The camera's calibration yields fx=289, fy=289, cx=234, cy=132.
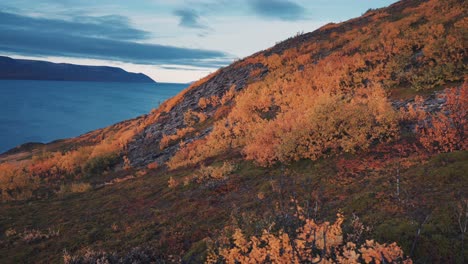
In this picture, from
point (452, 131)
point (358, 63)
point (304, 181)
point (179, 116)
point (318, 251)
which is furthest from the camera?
point (179, 116)

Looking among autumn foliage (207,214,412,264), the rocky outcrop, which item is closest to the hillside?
autumn foliage (207,214,412,264)

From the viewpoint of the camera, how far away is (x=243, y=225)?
912 cm

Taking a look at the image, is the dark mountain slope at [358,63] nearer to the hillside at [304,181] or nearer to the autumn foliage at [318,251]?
the hillside at [304,181]

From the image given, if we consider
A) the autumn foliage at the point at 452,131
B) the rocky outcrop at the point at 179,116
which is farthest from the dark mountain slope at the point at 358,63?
the autumn foliage at the point at 452,131

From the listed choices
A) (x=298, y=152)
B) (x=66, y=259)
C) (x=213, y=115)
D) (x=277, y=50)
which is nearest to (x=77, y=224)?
(x=66, y=259)

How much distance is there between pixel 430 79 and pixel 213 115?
19.3m

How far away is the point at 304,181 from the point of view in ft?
37.9

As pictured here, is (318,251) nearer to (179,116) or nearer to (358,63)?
(358,63)

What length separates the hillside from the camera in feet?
21.5

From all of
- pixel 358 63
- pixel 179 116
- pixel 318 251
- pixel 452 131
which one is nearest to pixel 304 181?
pixel 318 251

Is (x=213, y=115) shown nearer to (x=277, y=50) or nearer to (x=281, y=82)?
(x=281, y=82)

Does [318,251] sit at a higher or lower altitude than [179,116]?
higher

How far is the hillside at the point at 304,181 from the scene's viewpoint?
21.5 ft

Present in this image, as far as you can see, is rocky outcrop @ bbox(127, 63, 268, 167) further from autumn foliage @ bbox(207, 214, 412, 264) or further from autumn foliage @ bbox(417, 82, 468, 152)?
autumn foliage @ bbox(207, 214, 412, 264)
